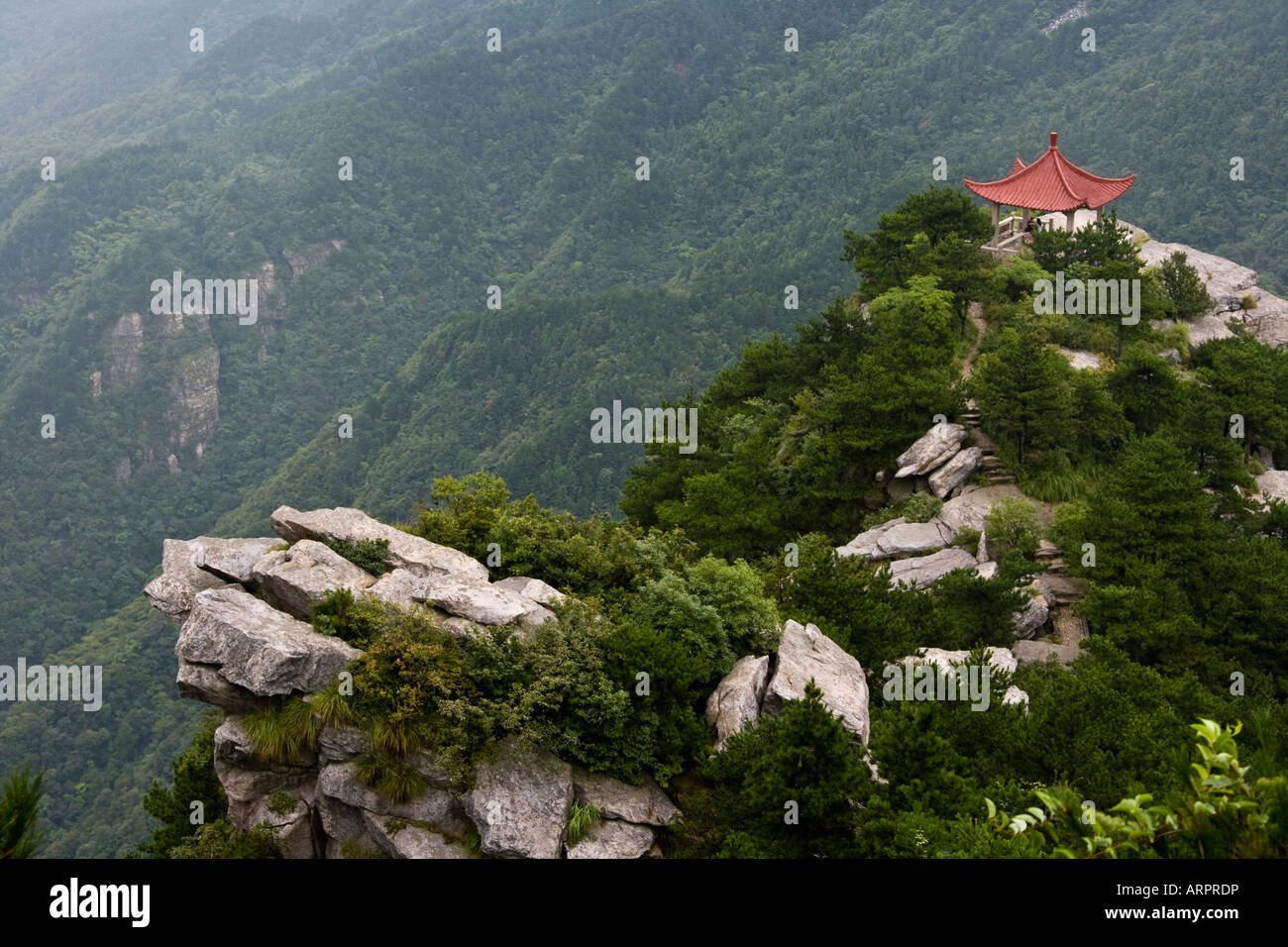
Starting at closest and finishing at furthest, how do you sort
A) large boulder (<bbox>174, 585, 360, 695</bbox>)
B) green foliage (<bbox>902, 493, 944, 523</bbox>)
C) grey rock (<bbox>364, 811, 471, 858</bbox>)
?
grey rock (<bbox>364, 811, 471, 858</bbox>), large boulder (<bbox>174, 585, 360, 695</bbox>), green foliage (<bbox>902, 493, 944, 523</bbox>)

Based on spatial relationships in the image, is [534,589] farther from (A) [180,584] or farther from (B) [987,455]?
(B) [987,455]

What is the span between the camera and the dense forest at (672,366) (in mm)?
28344

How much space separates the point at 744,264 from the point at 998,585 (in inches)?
4563

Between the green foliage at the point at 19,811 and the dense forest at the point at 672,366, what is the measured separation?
611 centimetres

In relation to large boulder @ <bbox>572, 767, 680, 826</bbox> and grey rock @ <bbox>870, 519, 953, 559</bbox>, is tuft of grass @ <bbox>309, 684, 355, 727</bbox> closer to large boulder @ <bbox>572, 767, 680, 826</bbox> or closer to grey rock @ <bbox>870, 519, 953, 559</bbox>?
large boulder @ <bbox>572, 767, 680, 826</bbox>

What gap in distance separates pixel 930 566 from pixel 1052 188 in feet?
71.7

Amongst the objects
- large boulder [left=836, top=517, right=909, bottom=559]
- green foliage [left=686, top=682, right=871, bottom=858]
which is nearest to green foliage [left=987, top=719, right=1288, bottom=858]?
green foliage [left=686, top=682, right=871, bottom=858]

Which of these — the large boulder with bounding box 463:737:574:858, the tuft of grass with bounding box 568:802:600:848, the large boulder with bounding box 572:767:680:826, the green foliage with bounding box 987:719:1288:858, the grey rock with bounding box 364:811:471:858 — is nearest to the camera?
the green foliage with bounding box 987:719:1288:858

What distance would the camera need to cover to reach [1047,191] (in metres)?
40.4

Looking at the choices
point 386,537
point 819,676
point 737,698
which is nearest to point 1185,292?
point 819,676

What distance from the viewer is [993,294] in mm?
34969

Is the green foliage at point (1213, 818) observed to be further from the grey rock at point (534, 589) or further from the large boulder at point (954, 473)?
the large boulder at point (954, 473)

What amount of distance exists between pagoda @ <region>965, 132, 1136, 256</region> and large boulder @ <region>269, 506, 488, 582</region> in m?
29.7

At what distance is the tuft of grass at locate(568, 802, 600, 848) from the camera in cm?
1280
